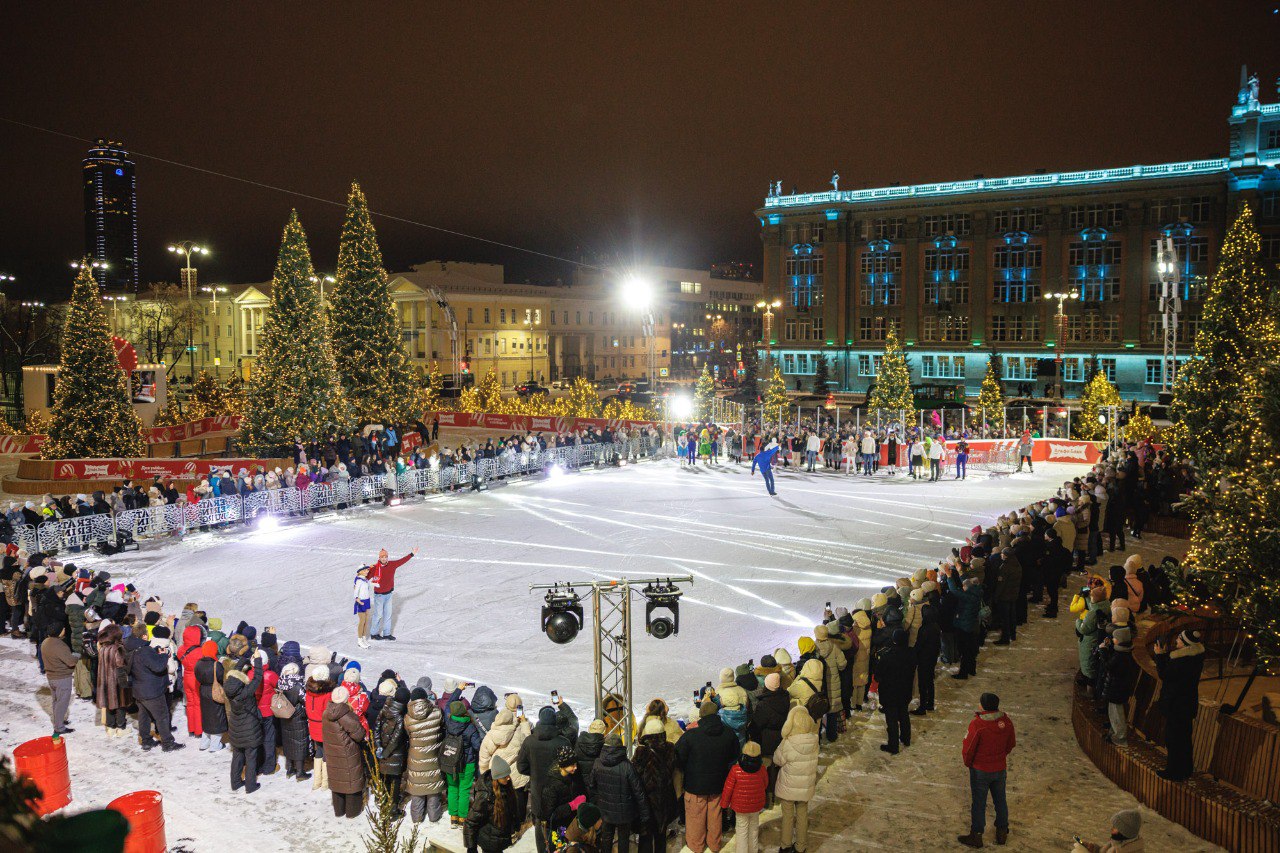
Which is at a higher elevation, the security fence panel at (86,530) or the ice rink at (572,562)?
the security fence panel at (86,530)

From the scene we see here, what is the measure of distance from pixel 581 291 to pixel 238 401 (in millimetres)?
63000

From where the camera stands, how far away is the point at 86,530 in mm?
19578

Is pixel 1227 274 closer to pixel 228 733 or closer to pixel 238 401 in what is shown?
pixel 228 733

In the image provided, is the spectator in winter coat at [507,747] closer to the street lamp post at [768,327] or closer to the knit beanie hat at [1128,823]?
the knit beanie hat at [1128,823]

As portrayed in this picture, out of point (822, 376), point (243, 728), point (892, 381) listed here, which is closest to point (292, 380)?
point (243, 728)

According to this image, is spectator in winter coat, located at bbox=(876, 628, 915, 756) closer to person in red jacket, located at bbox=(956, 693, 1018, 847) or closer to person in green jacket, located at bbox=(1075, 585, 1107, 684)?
person in red jacket, located at bbox=(956, 693, 1018, 847)

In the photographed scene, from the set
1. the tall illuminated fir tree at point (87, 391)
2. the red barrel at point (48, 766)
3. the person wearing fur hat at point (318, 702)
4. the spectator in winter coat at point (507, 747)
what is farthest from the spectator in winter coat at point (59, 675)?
the tall illuminated fir tree at point (87, 391)

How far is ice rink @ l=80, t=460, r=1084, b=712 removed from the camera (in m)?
12.6

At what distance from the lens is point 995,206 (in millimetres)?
70750

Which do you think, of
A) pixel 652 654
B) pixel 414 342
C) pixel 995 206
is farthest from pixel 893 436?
pixel 414 342

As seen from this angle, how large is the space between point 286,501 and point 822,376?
58.7 meters

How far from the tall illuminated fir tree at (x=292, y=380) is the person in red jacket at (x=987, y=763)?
2800 centimetres

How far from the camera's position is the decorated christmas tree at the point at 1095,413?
1594 inches

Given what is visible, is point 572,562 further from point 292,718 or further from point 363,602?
point 292,718
